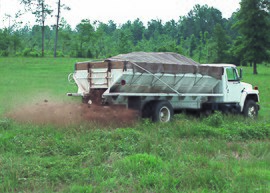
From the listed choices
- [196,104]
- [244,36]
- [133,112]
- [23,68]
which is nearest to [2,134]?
[133,112]

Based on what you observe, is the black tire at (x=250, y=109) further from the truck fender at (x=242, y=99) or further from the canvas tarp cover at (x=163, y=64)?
the canvas tarp cover at (x=163, y=64)

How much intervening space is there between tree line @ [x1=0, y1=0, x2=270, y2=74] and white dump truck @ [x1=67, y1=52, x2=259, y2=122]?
3588 centimetres

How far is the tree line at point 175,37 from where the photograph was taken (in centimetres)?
5322

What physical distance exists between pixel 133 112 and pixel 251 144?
4.56 metres

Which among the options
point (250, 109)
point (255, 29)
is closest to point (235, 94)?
point (250, 109)

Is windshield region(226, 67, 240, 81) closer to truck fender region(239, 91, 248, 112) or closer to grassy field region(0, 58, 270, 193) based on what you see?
truck fender region(239, 91, 248, 112)

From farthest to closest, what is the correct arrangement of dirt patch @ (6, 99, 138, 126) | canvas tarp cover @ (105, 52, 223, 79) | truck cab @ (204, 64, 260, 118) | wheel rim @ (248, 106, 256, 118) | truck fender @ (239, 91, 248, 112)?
wheel rim @ (248, 106, 256, 118) → truck fender @ (239, 91, 248, 112) → truck cab @ (204, 64, 260, 118) → canvas tarp cover @ (105, 52, 223, 79) → dirt patch @ (6, 99, 138, 126)

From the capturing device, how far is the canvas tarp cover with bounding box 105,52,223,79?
14062mm

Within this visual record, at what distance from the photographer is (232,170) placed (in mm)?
7691

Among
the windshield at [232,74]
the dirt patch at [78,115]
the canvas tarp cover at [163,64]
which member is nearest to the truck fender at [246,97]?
the windshield at [232,74]

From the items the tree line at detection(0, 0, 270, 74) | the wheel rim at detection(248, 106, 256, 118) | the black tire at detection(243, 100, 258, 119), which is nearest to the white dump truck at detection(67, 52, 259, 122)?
the black tire at detection(243, 100, 258, 119)

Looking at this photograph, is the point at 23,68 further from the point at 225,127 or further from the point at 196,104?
the point at 225,127

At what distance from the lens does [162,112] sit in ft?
49.2

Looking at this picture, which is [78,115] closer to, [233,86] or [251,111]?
[233,86]
